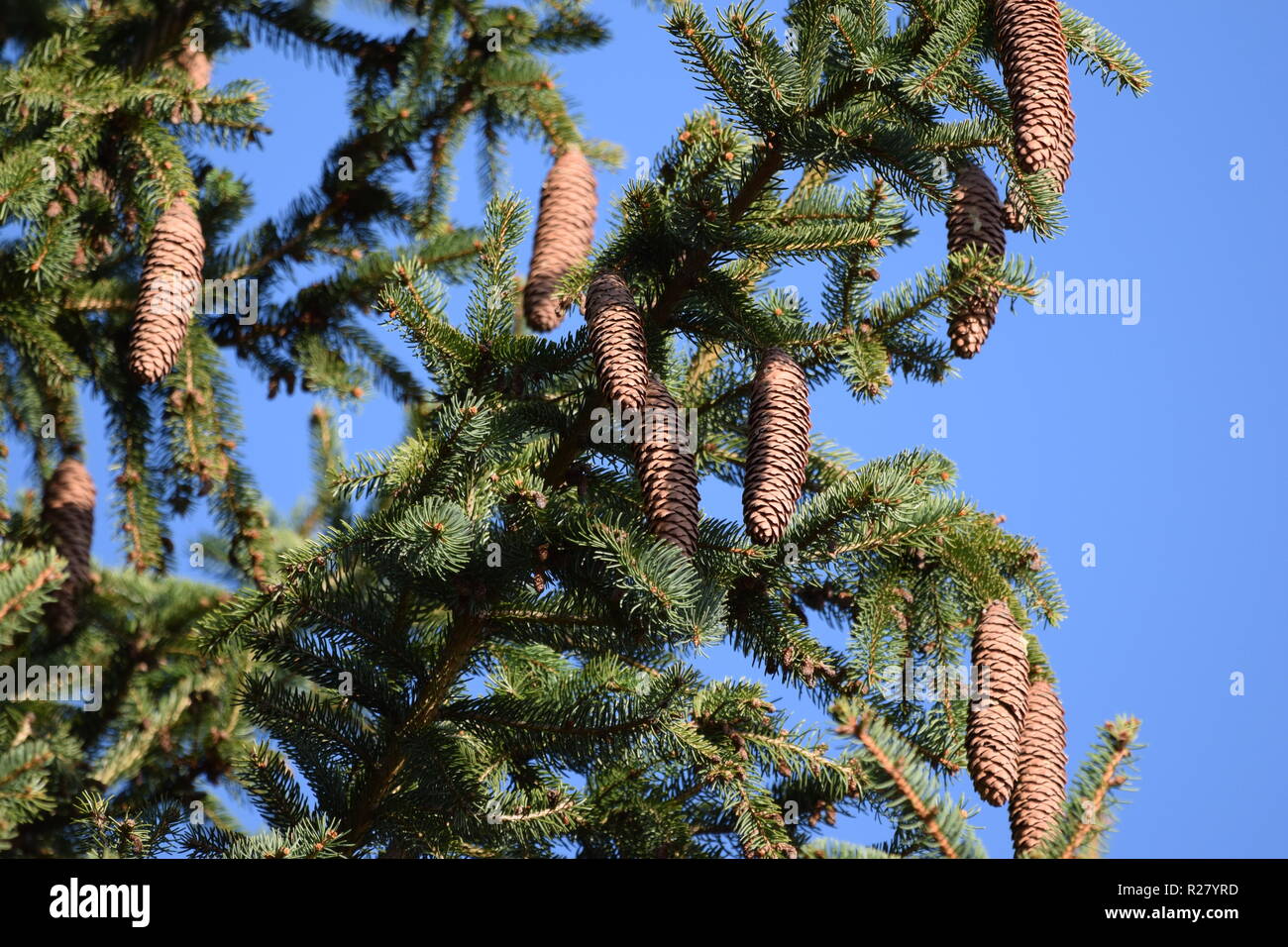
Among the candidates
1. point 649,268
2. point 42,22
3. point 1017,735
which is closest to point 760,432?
point 649,268

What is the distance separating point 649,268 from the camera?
3.55 metres

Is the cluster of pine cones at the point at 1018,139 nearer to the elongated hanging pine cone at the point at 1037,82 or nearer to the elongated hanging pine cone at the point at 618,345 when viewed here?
the elongated hanging pine cone at the point at 1037,82

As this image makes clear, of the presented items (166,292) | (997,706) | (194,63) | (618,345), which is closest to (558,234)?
(166,292)

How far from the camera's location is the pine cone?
4.11 m

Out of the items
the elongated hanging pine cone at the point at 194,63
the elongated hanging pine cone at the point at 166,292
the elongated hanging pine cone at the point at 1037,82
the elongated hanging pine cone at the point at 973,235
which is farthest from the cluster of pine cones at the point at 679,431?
the elongated hanging pine cone at the point at 194,63

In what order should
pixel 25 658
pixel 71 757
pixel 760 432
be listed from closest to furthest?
1. pixel 760 432
2. pixel 71 757
3. pixel 25 658

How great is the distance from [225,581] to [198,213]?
5.30ft

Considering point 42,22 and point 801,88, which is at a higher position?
point 42,22

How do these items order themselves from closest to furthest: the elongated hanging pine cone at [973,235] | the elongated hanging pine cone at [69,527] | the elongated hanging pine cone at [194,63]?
the elongated hanging pine cone at [973,235] < the elongated hanging pine cone at [69,527] < the elongated hanging pine cone at [194,63]

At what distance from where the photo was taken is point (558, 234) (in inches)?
173

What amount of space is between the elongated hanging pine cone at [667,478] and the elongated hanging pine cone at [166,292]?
1835 mm

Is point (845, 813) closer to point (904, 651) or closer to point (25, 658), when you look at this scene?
point (904, 651)

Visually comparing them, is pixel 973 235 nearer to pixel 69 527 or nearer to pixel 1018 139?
pixel 1018 139

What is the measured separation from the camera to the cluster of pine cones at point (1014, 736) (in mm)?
3053
